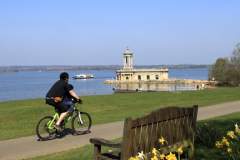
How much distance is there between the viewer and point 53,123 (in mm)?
8062

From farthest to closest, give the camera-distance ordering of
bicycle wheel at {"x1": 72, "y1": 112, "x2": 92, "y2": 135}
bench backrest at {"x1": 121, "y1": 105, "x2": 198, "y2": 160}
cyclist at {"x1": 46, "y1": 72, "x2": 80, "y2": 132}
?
bicycle wheel at {"x1": 72, "y1": 112, "x2": 92, "y2": 135}
cyclist at {"x1": 46, "y1": 72, "x2": 80, "y2": 132}
bench backrest at {"x1": 121, "y1": 105, "x2": 198, "y2": 160}

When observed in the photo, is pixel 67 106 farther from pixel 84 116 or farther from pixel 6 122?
pixel 6 122

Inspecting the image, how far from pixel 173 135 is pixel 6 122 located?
10.00 metres

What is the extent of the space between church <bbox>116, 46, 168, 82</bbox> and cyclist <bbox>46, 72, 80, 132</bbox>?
3707 inches

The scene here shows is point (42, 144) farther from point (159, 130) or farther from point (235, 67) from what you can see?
point (235, 67)

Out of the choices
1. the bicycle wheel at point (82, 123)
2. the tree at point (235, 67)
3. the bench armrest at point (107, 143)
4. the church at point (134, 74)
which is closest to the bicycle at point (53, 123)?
the bicycle wheel at point (82, 123)

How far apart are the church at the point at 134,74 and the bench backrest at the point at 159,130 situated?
97.3 meters

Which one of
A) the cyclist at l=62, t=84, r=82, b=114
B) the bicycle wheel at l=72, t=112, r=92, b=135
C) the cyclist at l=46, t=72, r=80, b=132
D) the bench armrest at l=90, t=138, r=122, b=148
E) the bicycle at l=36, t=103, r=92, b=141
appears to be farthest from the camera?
the bicycle wheel at l=72, t=112, r=92, b=135

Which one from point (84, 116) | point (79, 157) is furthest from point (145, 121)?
point (84, 116)

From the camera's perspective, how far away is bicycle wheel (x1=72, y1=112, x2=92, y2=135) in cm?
846

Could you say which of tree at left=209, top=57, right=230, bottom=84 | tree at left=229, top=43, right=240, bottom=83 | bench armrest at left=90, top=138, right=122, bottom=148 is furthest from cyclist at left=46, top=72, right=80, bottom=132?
tree at left=209, top=57, right=230, bottom=84

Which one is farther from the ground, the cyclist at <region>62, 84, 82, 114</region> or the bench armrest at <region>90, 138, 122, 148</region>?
the cyclist at <region>62, 84, 82, 114</region>

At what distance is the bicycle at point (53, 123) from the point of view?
7777 mm

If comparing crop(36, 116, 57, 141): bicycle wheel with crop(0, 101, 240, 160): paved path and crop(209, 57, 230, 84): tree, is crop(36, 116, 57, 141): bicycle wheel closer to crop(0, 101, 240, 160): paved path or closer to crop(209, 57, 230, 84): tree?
crop(0, 101, 240, 160): paved path
